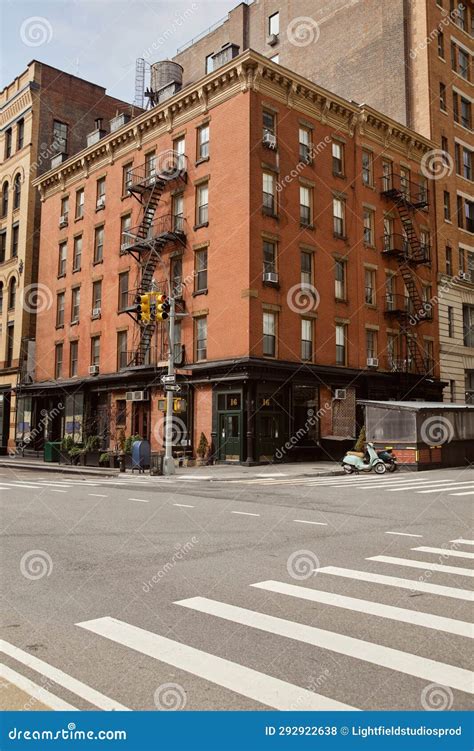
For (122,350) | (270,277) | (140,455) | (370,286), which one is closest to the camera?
(140,455)

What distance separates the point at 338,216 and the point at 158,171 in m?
10.2

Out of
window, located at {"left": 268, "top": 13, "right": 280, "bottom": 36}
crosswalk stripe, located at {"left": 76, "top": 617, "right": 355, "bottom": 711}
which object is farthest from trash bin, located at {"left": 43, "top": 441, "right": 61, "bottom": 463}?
window, located at {"left": 268, "top": 13, "right": 280, "bottom": 36}

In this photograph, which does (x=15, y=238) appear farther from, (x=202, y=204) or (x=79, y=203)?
(x=202, y=204)

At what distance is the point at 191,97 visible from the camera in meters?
33.1

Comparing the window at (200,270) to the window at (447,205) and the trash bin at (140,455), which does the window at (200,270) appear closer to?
the trash bin at (140,455)

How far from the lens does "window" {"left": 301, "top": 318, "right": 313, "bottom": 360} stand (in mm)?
31922

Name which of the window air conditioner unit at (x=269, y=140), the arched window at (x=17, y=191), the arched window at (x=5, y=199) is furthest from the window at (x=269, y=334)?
the arched window at (x=5, y=199)

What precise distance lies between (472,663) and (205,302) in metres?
27.6

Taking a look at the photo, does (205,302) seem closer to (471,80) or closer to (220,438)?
(220,438)

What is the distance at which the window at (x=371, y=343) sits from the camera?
35719 millimetres

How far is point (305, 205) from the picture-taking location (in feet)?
108

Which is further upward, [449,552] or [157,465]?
[157,465]

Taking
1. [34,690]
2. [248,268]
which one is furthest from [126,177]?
[34,690]

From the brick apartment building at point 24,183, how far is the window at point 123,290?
9183mm
